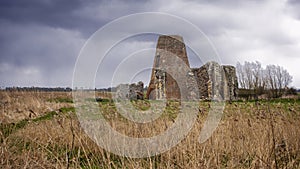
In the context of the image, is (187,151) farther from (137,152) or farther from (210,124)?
(210,124)

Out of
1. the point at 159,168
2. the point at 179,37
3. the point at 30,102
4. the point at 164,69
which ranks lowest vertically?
the point at 159,168

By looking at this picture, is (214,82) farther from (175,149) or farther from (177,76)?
(175,149)

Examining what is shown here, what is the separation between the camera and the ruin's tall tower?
21906 mm

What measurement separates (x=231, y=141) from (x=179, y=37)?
18854 mm

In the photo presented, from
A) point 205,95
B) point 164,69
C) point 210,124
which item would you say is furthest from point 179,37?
point 210,124

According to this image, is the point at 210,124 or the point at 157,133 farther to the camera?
the point at 210,124

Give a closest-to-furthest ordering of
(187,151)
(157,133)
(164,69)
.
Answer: (187,151), (157,133), (164,69)

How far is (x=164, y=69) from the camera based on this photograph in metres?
21.9

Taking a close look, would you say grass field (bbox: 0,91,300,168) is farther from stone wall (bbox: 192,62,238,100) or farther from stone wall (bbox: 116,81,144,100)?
stone wall (bbox: 192,62,238,100)

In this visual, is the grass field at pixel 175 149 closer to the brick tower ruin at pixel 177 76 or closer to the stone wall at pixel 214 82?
the brick tower ruin at pixel 177 76

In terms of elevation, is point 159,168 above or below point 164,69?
below

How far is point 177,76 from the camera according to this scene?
22.3 meters

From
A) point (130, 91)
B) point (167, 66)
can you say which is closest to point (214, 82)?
point (167, 66)

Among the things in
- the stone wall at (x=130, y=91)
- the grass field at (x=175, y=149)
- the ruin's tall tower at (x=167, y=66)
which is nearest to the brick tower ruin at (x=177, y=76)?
the ruin's tall tower at (x=167, y=66)
